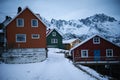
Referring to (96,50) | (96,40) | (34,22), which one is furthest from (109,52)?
(34,22)

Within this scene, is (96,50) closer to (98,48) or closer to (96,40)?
(98,48)

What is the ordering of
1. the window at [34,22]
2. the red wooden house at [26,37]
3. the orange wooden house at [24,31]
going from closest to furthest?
1. the red wooden house at [26,37]
2. the orange wooden house at [24,31]
3. the window at [34,22]

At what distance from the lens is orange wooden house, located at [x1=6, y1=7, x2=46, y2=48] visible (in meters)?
28.6

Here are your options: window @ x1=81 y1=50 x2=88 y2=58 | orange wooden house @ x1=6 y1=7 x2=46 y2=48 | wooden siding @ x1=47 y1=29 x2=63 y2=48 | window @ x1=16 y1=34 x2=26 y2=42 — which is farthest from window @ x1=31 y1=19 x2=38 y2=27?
wooden siding @ x1=47 y1=29 x2=63 y2=48

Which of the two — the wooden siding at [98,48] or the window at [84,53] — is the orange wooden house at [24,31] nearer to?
the wooden siding at [98,48]

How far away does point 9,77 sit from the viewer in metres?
18.8

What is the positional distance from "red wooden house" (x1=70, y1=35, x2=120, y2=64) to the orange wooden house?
8368 millimetres

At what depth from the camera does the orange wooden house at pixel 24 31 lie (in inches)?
1127

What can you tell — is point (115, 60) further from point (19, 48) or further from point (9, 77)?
point (9, 77)

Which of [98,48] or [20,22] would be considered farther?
[98,48]

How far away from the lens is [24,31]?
1137 inches

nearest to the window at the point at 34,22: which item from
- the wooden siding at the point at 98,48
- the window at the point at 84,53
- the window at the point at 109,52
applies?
the wooden siding at the point at 98,48

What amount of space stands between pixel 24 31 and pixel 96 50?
1557 cm

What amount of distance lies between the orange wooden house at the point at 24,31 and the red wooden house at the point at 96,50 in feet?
27.5
